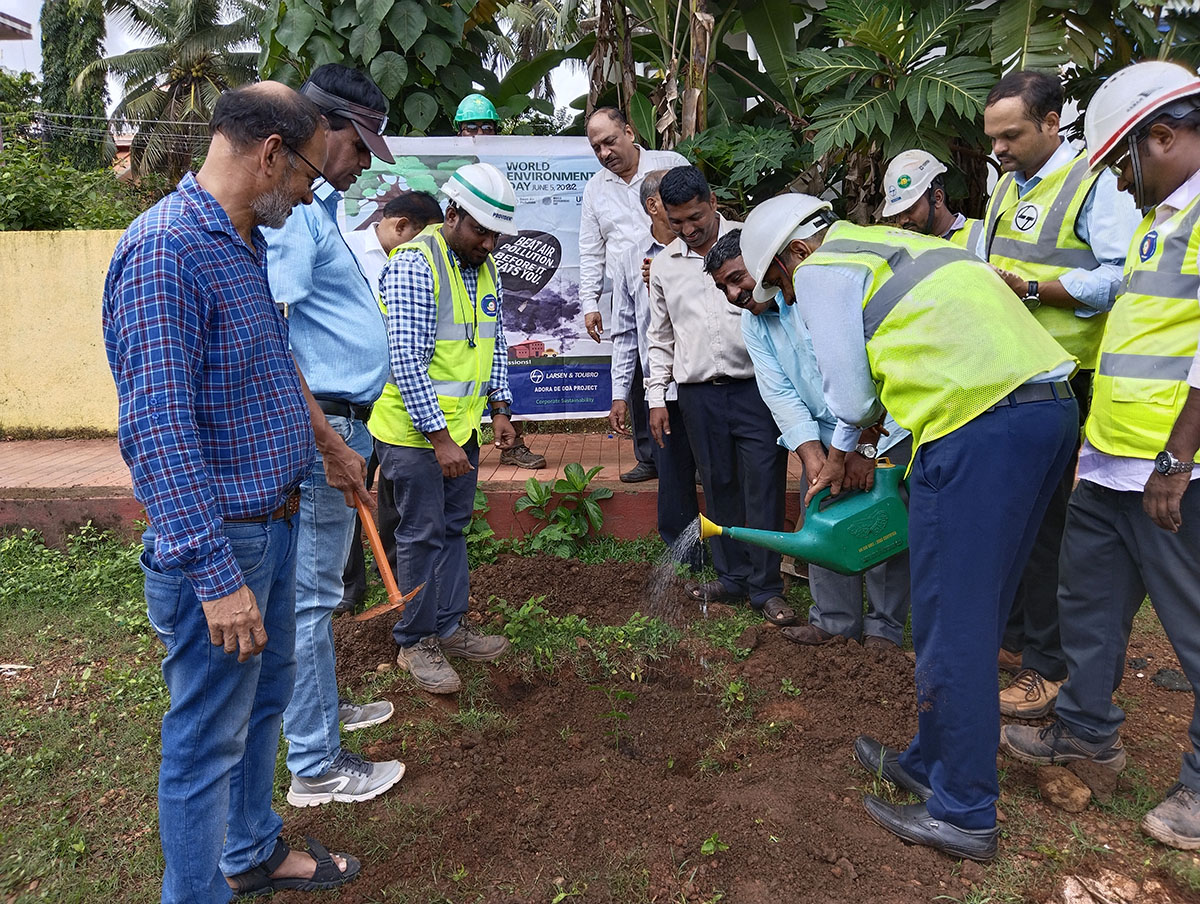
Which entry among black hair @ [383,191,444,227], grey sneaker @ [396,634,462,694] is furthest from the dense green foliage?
grey sneaker @ [396,634,462,694]

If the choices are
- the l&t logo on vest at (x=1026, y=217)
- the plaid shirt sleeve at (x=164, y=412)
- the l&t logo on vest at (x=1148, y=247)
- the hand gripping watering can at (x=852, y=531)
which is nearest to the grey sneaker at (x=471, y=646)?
the hand gripping watering can at (x=852, y=531)

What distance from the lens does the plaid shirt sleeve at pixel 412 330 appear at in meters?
3.30

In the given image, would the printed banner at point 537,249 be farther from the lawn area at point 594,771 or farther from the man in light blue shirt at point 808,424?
the man in light blue shirt at point 808,424

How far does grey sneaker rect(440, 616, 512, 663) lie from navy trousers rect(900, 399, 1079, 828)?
6.23ft

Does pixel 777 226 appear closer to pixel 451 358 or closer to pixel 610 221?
pixel 451 358

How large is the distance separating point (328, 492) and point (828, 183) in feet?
14.2

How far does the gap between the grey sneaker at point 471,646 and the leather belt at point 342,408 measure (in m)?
1.20

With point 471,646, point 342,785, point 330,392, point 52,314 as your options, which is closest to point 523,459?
point 471,646

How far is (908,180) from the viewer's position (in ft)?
12.8

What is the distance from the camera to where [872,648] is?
3.74m

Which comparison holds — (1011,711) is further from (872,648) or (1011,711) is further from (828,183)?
(828,183)

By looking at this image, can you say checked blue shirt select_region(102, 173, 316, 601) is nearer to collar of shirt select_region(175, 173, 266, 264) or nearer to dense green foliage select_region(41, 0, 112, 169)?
collar of shirt select_region(175, 173, 266, 264)

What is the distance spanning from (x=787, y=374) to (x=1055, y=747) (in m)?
1.67

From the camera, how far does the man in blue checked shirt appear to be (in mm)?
1835
